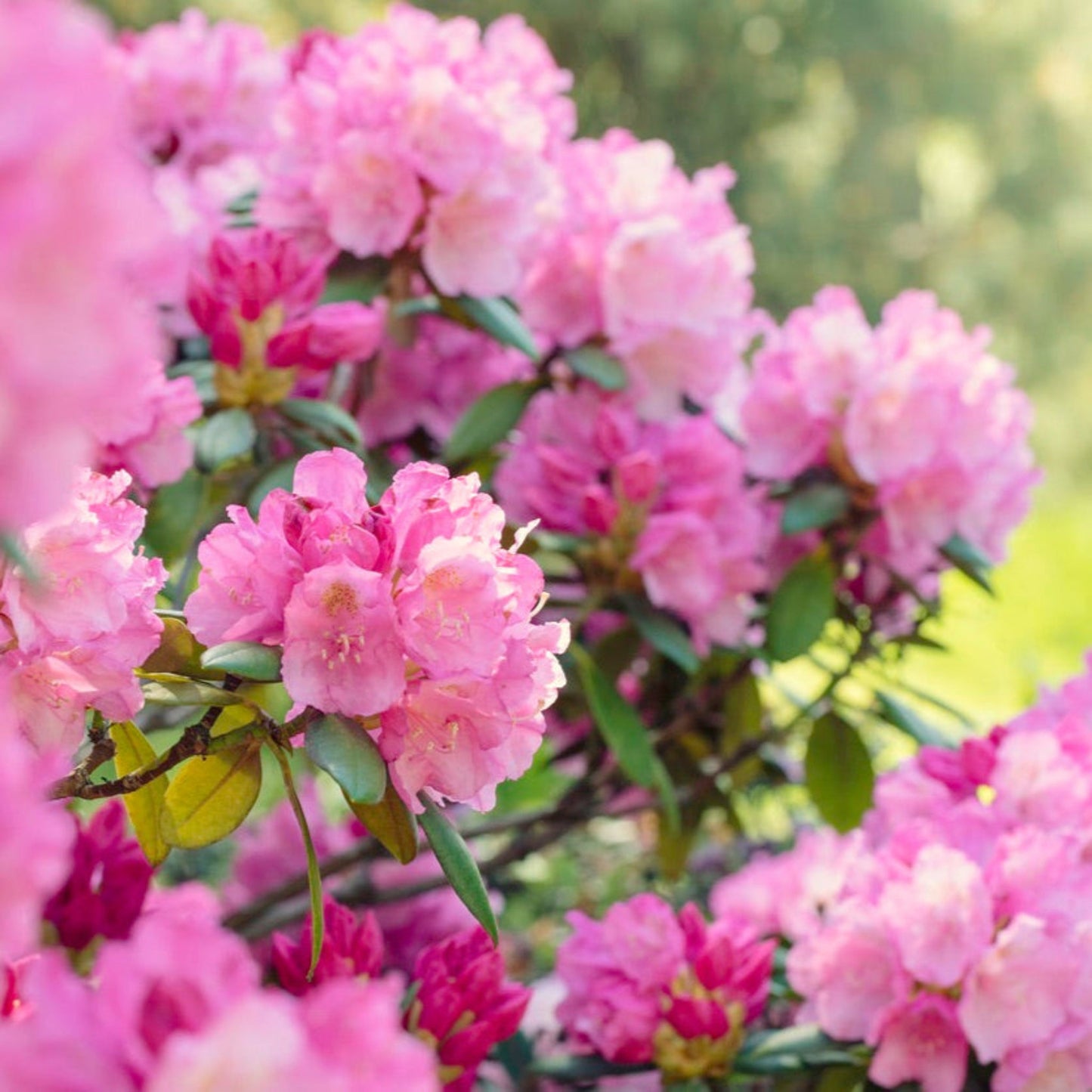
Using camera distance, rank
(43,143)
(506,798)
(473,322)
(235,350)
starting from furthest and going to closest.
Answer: (506,798) < (473,322) < (235,350) < (43,143)

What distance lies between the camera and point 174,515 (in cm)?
103

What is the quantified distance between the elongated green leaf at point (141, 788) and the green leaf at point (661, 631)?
0.55 meters

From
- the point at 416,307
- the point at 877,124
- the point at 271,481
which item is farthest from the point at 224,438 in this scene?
the point at 877,124

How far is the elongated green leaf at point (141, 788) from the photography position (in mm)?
698

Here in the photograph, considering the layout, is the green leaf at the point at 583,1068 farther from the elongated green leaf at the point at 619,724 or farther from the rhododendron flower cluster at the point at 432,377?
A: the rhododendron flower cluster at the point at 432,377

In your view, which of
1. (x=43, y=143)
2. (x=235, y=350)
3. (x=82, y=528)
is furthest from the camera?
(x=235, y=350)

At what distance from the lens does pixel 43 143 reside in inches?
11.3

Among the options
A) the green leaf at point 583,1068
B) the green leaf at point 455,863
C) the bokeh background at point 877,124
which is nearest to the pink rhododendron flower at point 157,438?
the green leaf at point 455,863

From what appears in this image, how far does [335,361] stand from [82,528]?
0.45 m

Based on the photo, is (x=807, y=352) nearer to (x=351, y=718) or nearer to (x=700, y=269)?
(x=700, y=269)

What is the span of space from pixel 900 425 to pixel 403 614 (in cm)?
70

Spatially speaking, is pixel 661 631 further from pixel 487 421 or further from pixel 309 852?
pixel 309 852

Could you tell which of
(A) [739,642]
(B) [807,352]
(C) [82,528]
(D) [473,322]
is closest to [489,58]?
(D) [473,322]

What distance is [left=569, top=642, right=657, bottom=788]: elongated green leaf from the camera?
1.21 metres
